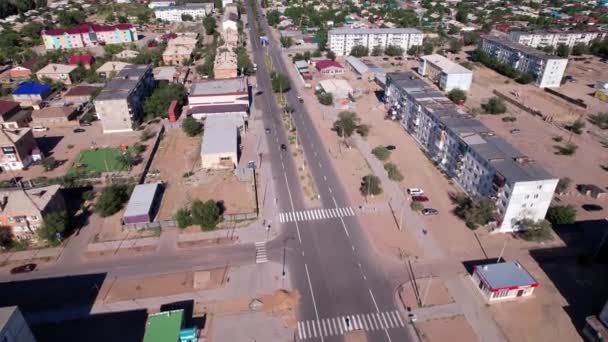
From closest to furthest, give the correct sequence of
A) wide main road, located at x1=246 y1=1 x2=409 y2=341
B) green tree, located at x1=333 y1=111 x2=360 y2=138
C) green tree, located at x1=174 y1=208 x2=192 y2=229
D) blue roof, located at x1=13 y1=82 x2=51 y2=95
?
wide main road, located at x1=246 y1=1 x2=409 y2=341 < green tree, located at x1=174 y1=208 x2=192 y2=229 < green tree, located at x1=333 y1=111 x2=360 y2=138 < blue roof, located at x1=13 y1=82 x2=51 y2=95

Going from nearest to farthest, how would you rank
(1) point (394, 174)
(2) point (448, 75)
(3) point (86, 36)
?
(1) point (394, 174) → (2) point (448, 75) → (3) point (86, 36)

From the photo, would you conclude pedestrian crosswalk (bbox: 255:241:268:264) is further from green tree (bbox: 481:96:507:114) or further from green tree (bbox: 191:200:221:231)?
green tree (bbox: 481:96:507:114)

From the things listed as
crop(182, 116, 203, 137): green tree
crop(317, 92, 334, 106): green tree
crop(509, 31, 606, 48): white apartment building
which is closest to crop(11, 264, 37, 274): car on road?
crop(182, 116, 203, 137): green tree


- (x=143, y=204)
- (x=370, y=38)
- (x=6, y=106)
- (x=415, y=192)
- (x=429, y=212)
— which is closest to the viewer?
(x=143, y=204)

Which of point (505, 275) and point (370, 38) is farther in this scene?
point (370, 38)

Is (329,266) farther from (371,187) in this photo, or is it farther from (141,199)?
(141,199)

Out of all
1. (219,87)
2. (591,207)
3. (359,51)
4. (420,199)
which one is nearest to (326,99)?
(219,87)

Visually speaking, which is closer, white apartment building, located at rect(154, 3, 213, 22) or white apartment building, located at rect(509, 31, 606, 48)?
white apartment building, located at rect(509, 31, 606, 48)
